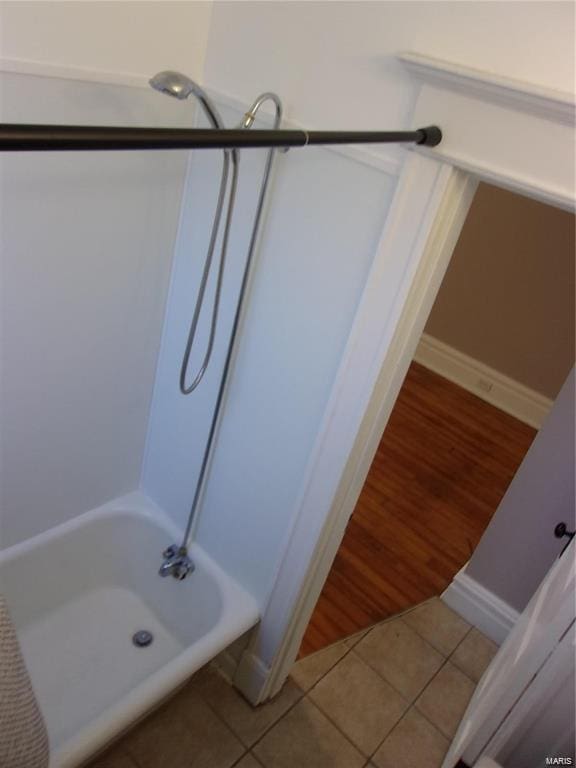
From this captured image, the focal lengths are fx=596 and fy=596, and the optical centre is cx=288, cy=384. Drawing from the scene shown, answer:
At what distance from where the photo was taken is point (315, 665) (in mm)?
2072

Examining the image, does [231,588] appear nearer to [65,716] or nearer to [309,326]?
[65,716]

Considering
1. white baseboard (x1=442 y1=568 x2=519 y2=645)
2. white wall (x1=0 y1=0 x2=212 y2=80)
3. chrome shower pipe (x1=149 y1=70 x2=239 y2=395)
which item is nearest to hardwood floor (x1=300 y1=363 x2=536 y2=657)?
white baseboard (x1=442 y1=568 x2=519 y2=645)

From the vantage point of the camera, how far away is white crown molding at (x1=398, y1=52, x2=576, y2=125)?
95 centimetres

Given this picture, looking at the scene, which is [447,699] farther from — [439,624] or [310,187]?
[310,187]

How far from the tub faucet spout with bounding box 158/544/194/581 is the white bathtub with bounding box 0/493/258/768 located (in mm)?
22

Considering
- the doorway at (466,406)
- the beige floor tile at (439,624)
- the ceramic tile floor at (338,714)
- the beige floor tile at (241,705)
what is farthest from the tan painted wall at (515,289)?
the beige floor tile at (241,705)

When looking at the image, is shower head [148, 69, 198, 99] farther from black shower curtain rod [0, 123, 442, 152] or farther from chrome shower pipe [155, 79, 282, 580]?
black shower curtain rod [0, 123, 442, 152]

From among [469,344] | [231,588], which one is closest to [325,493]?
[231,588]

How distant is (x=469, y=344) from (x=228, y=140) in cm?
330

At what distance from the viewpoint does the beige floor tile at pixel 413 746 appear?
185 cm

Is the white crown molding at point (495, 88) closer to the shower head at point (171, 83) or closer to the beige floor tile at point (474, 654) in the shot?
the shower head at point (171, 83)

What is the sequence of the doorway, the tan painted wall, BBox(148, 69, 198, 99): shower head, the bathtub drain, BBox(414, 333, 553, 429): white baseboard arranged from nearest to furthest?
BBox(148, 69, 198, 99): shower head, the bathtub drain, the doorway, the tan painted wall, BBox(414, 333, 553, 429): white baseboard

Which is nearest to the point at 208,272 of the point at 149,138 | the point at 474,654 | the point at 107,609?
the point at 149,138

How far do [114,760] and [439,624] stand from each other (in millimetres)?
1266
